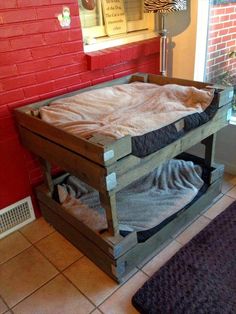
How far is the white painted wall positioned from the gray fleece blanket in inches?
16.3

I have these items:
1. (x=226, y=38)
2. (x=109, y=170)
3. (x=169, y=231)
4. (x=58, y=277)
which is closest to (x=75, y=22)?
(x=109, y=170)

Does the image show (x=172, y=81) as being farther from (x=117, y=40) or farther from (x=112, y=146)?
(x=112, y=146)

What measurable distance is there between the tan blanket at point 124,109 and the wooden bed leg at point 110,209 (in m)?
0.25

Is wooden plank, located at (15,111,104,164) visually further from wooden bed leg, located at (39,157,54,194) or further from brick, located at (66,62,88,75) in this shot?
brick, located at (66,62,88,75)

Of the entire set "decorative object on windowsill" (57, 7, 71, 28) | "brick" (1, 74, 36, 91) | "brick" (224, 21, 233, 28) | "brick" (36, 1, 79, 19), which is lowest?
"brick" (1, 74, 36, 91)

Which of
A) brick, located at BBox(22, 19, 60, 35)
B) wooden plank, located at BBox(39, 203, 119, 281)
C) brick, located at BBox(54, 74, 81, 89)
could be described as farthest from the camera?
brick, located at BBox(54, 74, 81, 89)

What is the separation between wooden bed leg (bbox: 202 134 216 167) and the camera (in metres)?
1.77

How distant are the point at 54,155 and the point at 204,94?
0.81 metres

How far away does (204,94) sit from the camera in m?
1.54

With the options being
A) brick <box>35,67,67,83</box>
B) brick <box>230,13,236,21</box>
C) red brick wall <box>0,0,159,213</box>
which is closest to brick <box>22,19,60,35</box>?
red brick wall <box>0,0,159,213</box>

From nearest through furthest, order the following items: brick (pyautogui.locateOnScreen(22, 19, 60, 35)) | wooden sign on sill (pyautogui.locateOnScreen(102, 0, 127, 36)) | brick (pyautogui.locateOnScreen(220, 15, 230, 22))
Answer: brick (pyautogui.locateOnScreen(22, 19, 60, 35)) → wooden sign on sill (pyautogui.locateOnScreen(102, 0, 127, 36)) → brick (pyautogui.locateOnScreen(220, 15, 230, 22))

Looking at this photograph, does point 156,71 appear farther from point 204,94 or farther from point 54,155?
point 54,155

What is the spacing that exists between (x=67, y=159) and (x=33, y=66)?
2.13ft

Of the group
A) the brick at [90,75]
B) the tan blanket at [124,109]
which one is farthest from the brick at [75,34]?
the tan blanket at [124,109]
